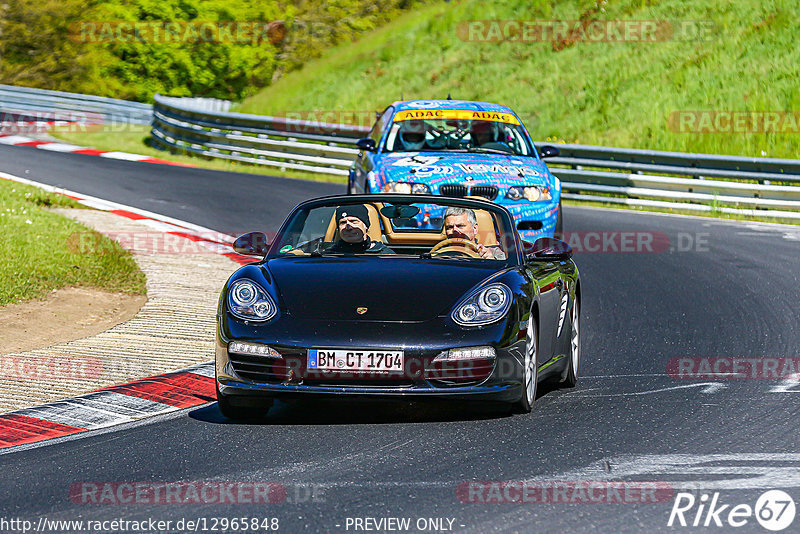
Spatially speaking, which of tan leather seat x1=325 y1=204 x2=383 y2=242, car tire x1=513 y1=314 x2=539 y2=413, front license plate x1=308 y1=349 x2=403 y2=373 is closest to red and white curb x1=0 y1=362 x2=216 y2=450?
tan leather seat x1=325 y1=204 x2=383 y2=242

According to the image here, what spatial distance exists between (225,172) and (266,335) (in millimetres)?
18121

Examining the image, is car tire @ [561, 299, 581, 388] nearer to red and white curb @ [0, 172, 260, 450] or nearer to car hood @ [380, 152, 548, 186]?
red and white curb @ [0, 172, 260, 450]

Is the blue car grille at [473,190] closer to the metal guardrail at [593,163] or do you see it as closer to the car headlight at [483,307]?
the car headlight at [483,307]

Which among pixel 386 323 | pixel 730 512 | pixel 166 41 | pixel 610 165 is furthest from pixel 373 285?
pixel 166 41

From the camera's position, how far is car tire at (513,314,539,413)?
6992 mm

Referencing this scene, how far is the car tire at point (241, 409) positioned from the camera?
277 inches

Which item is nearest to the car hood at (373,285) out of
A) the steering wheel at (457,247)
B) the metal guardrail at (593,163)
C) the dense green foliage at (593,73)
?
the steering wheel at (457,247)

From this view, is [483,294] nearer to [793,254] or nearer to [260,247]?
[260,247]

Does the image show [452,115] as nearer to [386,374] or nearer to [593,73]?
[386,374]

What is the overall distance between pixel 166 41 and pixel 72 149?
24830mm

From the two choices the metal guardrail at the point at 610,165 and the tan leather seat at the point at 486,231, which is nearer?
the tan leather seat at the point at 486,231

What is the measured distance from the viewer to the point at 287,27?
5397cm

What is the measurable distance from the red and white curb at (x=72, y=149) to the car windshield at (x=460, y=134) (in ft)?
39.1

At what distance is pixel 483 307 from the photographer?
6.92m
